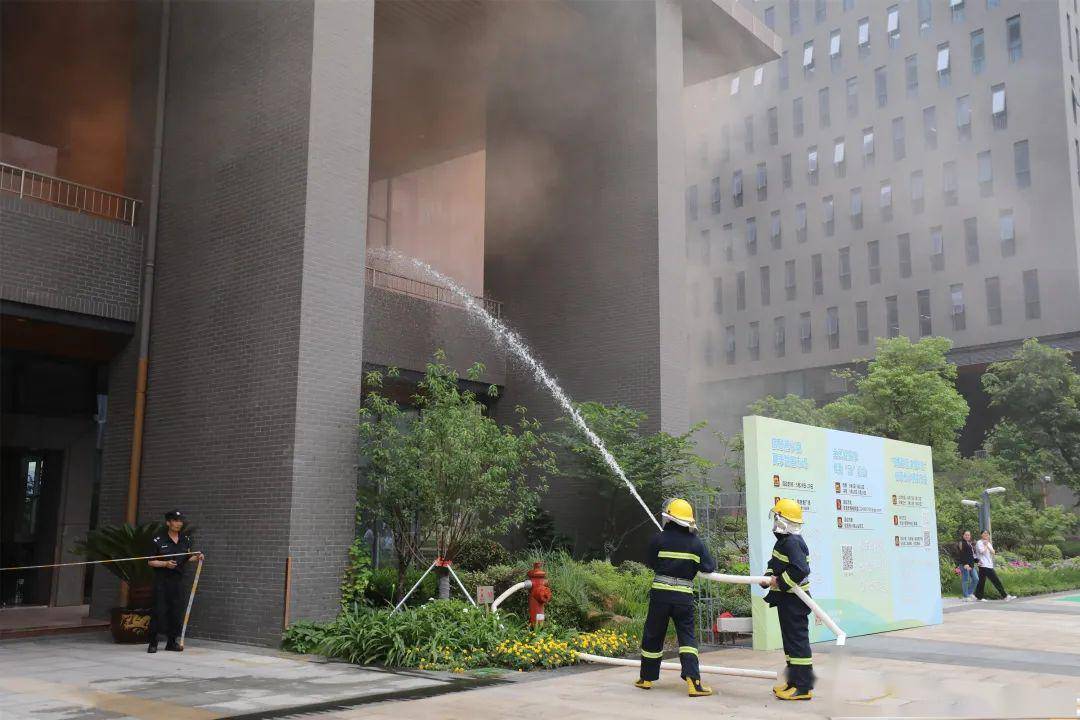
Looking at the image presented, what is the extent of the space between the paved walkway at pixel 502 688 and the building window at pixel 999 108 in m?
33.9

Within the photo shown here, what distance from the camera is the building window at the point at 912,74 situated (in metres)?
42.8

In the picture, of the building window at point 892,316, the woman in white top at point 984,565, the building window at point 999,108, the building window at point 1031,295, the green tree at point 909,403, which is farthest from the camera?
the building window at point 892,316

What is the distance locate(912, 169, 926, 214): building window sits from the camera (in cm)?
4203

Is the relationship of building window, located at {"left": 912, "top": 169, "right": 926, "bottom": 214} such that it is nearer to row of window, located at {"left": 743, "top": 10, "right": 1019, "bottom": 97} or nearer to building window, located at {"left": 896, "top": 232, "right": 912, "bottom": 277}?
building window, located at {"left": 896, "top": 232, "right": 912, "bottom": 277}

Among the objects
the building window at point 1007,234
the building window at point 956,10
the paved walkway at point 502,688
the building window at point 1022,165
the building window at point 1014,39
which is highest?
the building window at point 956,10

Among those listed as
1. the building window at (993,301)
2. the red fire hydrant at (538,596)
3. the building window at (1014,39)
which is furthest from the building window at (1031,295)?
the red fire hydrant at (538,596)

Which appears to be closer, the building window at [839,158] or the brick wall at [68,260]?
the brick wall at [68,260]

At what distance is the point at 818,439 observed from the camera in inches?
443

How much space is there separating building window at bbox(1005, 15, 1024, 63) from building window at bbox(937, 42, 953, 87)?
261 centimetres

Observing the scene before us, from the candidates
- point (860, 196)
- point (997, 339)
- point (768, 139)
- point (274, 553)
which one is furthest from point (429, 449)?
point (768, 139)

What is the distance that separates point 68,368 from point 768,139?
40056mm

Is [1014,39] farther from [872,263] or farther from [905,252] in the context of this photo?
[872,263]

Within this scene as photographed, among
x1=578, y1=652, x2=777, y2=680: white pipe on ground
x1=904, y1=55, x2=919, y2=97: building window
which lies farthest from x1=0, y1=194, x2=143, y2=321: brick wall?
x1=904, y1=55, x2=919, y2=97: building window

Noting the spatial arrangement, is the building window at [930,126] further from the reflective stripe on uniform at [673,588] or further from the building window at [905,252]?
the reflective stripe on uniform at [673,588]
